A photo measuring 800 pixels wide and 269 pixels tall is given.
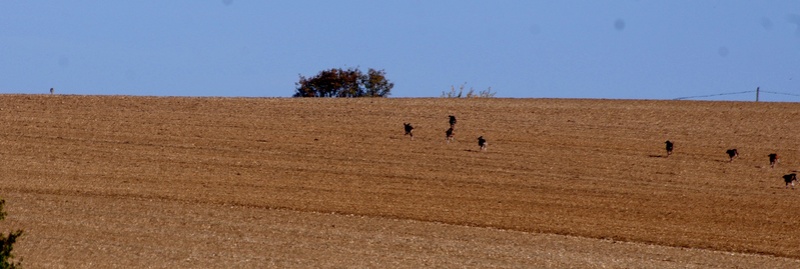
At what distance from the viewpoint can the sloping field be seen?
75.6 ft

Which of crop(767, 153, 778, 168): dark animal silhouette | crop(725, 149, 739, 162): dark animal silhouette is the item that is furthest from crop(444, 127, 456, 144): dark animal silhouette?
crop(767, 153, 778, 168): dark animal silhouette

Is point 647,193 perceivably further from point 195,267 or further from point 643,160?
point 195,267

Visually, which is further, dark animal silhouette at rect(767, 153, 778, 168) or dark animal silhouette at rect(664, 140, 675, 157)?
dark animal silhouette at rect(664, 140, 675, 157)

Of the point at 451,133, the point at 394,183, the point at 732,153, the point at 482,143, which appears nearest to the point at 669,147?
the point at 732,153

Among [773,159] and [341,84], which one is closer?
[773,159]

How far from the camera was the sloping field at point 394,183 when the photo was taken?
75.6 feet

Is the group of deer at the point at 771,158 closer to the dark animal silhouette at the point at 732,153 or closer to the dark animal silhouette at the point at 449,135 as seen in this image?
the dark animal silhouette at the point at 732,153

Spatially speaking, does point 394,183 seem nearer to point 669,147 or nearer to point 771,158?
point 669,147

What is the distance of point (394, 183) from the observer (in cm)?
3184

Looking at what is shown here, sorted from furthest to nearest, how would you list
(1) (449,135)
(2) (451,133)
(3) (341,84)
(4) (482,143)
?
1. (3) (341,84)
2. (2) (451,133)
3. (1) (449,135)
4. (4) (482,143)

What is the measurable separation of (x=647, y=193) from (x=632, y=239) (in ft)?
19.5

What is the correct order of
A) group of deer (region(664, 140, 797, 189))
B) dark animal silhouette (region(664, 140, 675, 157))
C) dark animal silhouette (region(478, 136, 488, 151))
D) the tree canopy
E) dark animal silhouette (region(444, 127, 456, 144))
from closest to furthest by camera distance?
1. group of deer (region(664, 140, 797, 189))
2. dark animal silhouette (region(664, 140, 675, 157))
3. dark animal silhouette (region(478, 136, 488, 151))
4. dark animal silhouette (region(444, 127, 456, 144))
5. the tree canopy

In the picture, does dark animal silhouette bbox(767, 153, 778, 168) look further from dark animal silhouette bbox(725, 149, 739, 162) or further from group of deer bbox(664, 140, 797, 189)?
dark animal silhouette bbox(725, 149, 739, 162)

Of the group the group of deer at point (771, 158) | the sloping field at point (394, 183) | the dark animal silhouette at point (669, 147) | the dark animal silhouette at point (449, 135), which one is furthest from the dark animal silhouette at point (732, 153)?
the dark animal silhouette at point (449, 135)
